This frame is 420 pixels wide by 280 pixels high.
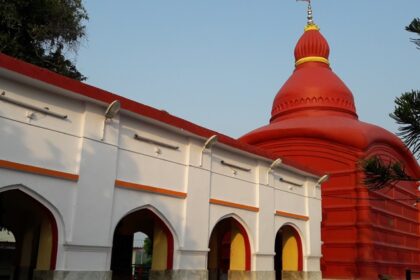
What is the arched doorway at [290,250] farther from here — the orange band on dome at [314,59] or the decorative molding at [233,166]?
the orange band on dome at [314,59]

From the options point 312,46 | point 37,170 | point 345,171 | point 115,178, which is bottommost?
point 37,170

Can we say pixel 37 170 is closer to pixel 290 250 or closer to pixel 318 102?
pixel 290 250

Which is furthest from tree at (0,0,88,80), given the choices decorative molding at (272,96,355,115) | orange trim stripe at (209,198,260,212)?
decorative molding at (272,96,355,115)

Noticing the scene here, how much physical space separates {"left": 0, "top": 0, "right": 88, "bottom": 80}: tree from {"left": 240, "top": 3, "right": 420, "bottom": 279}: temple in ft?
24.3

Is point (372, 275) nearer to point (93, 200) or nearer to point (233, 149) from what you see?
point (233, 149)

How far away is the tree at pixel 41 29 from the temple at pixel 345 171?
741 cm

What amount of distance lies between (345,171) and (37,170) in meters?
12.0

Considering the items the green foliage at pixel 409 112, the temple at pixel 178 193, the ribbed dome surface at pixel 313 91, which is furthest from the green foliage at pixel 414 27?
the ribbed dome surface at pixel 313 91

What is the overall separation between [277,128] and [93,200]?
37.9ft

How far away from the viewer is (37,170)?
24.5 feet

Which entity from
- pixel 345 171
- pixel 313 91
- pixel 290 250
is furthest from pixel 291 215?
pixel 313 91

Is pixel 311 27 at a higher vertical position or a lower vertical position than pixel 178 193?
higher

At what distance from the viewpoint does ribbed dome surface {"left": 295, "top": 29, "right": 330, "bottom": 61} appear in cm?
2338

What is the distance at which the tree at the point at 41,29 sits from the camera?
11719mm
